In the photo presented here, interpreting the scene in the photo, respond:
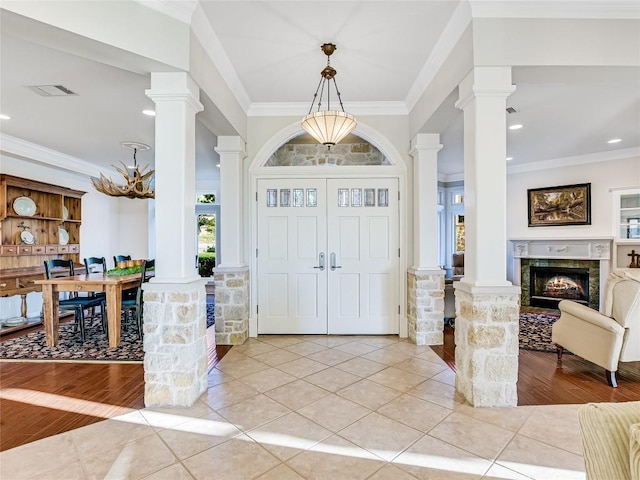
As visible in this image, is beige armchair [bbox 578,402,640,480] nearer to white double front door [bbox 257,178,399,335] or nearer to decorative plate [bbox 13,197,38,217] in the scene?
white double front door [bbox 257,178,399,335]

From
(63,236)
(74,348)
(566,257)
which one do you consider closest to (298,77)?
(74,348)

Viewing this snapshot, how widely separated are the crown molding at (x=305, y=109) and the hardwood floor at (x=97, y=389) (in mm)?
2984

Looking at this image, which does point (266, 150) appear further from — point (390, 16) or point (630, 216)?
point (630, 216)

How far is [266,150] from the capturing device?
4.27 metres

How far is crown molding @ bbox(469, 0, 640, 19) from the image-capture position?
2.34 meters

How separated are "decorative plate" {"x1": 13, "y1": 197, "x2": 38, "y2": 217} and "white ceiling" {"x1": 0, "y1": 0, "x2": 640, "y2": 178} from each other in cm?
108

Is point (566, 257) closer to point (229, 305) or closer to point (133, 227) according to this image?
point (229, 305)

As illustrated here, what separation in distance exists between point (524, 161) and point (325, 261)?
4.94 m

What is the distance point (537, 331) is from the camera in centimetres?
466

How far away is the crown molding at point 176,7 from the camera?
7.44 ft

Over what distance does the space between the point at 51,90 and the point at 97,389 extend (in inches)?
119

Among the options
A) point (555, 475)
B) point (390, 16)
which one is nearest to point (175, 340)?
point (555, 475)

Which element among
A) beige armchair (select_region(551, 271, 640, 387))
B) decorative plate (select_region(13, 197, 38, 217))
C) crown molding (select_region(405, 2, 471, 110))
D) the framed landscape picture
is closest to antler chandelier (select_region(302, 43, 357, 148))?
crown molding (select_region(405, 2, 471, 110))

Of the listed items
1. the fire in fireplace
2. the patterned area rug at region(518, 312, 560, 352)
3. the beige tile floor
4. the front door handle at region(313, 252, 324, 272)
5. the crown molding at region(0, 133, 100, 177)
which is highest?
the crown molding at region(0, 133, 100, 177)
